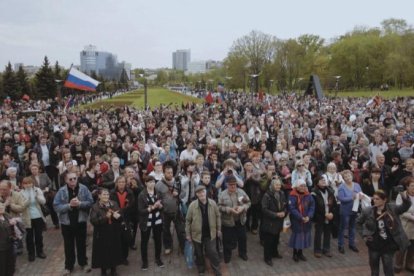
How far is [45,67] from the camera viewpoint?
50.0m

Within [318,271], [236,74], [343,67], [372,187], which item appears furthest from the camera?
[343,67]

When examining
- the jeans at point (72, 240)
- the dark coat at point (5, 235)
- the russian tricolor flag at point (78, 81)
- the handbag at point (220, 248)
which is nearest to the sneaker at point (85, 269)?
the jeans at point (72, 240)

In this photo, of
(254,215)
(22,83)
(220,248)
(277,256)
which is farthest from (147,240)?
(22,83)

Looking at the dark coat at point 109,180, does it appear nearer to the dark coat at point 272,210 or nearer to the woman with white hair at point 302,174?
the dark coat at point 272,210

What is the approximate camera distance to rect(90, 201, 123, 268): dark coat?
20.3ft

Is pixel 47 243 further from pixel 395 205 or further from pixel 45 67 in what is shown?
pixel 45 67

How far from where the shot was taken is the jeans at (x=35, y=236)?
7141mm

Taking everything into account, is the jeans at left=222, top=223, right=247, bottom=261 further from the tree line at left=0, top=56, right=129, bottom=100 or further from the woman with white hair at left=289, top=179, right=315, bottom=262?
the tree line at left=0, top=56, right=129, bottom=100

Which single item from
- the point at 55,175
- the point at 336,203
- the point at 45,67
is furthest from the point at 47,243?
the point at 45,67

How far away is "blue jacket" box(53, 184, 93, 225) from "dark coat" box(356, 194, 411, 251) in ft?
15.1

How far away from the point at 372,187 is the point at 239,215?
3.12m

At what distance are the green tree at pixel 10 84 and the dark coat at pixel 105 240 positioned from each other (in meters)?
47.5

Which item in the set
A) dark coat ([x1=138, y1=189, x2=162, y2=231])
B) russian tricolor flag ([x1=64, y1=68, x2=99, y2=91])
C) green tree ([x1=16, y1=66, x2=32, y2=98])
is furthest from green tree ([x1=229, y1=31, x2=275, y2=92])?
dark coat ([x1=138, y1=189, x2=162, y2=231])

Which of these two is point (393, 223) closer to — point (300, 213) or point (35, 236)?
point (300, 213)
